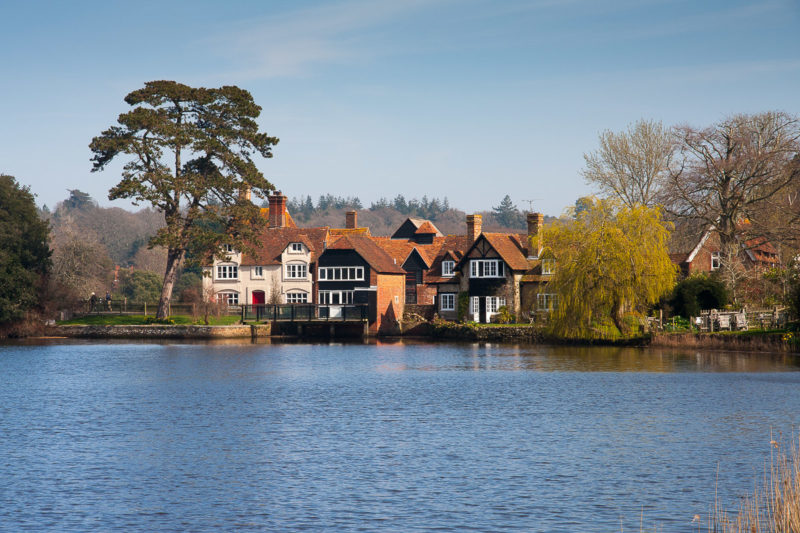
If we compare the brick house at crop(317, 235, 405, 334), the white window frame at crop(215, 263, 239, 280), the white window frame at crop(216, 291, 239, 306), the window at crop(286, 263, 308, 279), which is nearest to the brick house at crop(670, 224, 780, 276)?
the brick house at crop(317, 235, 405, 334)

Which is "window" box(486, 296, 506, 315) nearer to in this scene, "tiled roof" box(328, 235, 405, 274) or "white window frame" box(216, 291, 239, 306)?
"tiled roof" box(328, 235, 405, 274)

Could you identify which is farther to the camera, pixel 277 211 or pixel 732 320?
pixel 277 211

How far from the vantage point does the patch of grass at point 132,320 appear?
263 feet

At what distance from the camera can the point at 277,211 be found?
97.6 metres

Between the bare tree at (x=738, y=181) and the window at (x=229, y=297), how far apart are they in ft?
151

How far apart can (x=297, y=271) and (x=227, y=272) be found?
777cm

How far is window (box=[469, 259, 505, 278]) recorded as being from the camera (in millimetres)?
78125

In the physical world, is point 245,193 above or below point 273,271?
above

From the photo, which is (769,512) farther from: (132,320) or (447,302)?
(132,320)

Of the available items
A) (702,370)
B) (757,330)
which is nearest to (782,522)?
(702,370)

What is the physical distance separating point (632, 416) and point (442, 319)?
4878 centimetres

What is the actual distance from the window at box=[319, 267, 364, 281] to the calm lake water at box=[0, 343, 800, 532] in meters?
41.1

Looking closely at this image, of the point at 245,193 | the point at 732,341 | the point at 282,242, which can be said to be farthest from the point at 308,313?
the point at 732,341

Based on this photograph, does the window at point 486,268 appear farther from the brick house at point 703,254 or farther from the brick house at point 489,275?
the brick house at point 703,254
